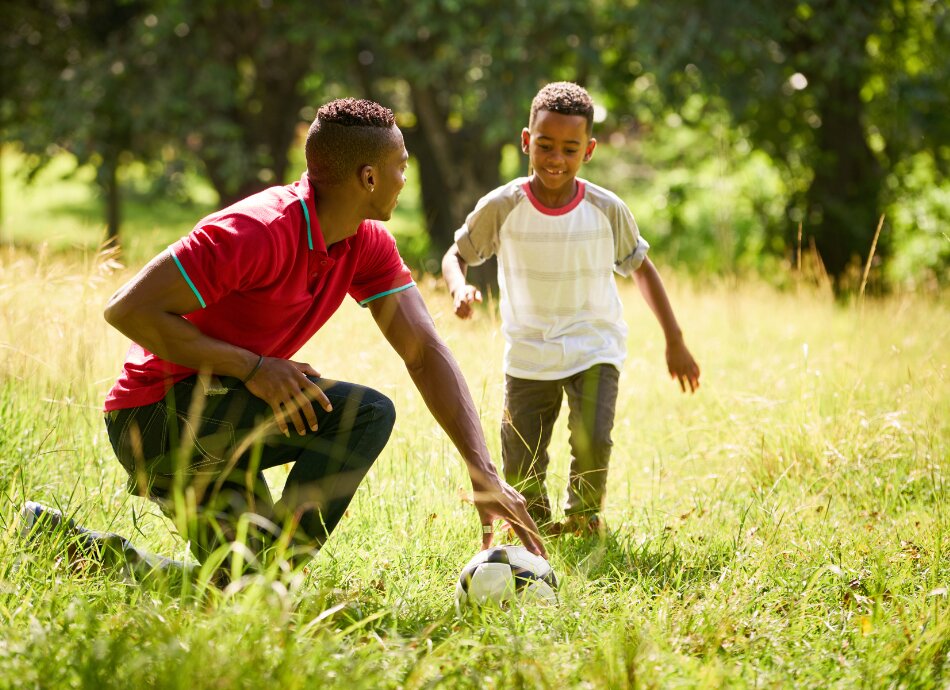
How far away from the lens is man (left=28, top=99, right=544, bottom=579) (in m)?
3.02

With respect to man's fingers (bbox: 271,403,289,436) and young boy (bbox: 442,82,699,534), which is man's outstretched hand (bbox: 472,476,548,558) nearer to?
man's fingers (bbox: 271,403,289,436)

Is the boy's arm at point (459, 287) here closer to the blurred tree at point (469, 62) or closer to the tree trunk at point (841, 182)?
the blurred tree at point (469, 62)

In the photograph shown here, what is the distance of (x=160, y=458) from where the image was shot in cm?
323

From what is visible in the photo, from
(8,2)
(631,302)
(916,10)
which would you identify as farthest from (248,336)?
(8,2)

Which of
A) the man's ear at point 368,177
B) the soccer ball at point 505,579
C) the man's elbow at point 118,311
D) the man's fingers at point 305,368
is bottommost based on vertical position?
the soccer ball at point 505,579

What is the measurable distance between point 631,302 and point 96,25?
8333 mm

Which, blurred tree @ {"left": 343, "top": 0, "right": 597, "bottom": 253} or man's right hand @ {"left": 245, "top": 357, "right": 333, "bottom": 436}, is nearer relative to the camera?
man's right hand @ {"left": 245, "top": 357, "right": 333, "bottom": 436}

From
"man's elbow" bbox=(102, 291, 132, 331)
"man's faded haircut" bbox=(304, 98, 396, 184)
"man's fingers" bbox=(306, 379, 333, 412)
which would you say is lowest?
"man's fingers" bbox=(306, 379, 333, 412)

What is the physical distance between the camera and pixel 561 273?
409cm

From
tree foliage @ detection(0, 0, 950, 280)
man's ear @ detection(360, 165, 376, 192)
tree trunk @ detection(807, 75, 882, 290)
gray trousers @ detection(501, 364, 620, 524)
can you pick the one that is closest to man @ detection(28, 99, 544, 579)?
man's ear @ detection(360, 165, 376, 192)

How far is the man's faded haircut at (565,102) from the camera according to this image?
13.1 feet

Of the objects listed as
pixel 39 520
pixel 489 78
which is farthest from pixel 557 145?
pixel 489 78

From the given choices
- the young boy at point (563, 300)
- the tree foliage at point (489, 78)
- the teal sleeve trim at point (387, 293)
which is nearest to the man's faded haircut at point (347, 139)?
the teal sleeve trim at point (387, 293)

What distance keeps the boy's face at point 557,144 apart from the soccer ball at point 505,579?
1.59 m
